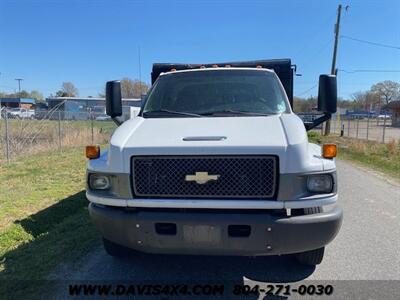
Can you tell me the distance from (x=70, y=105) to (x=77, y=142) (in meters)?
48.9

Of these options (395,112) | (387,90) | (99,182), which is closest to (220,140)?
(99,182)

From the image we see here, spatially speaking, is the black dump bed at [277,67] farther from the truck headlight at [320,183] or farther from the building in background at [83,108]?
the truck headlight at [320,183]

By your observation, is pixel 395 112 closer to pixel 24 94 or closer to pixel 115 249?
pixel 115 249

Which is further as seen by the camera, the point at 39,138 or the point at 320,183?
the point at 39,138

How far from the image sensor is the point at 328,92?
13.8 feet

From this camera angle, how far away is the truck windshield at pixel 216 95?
421cm

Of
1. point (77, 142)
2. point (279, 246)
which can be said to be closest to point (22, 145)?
point (77, 142)

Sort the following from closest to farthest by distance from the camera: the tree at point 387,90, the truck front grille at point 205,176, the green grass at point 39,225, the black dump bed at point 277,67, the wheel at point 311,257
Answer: the truck front grille at point 205,176
the wheel at point 311,257
the green grass at point 39,225
the black dump bed at point 277,67
the tree at point 387,90

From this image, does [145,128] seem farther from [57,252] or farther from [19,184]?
[19,184]

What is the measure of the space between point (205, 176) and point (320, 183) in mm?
1001

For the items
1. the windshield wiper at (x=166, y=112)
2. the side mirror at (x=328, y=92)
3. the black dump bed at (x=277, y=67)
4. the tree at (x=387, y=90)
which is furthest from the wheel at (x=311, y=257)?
the tree at (x=387, y=90)

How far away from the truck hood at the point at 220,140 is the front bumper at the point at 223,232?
1.41ft

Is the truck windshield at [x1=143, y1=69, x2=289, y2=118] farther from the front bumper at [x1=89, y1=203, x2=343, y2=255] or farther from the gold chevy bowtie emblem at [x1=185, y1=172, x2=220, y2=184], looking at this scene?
the front bumper at [x1=89, y1=203, x2=343, y2=255]

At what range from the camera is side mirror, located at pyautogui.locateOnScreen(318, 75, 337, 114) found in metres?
4.18
